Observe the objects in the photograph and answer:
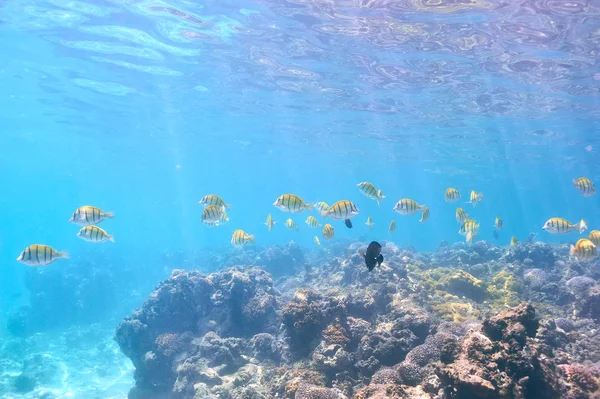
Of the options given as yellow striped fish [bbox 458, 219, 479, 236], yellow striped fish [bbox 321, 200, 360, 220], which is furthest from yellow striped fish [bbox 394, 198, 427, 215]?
yellow striped fish [bbox 458, 219, 479, 236]

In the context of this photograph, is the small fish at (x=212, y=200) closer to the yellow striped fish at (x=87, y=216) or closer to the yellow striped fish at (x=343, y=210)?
the yellow striped fish at (x=87, y=216)

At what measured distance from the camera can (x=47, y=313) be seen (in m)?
22.4

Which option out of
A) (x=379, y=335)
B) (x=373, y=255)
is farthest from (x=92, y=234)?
(x=373, y=255)

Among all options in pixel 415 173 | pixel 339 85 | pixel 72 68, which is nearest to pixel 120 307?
pixel 72 68

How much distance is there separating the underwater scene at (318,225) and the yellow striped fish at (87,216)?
31 millimetres

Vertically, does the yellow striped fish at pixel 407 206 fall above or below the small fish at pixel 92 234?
below

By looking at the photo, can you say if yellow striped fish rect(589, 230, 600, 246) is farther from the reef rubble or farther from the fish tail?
the reef rubble

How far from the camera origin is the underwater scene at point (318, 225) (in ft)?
21.6

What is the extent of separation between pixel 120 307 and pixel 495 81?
90.8 feet

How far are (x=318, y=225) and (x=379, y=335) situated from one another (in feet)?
16.8

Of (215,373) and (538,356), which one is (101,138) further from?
(538,356)

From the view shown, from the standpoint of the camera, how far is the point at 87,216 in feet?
25.2

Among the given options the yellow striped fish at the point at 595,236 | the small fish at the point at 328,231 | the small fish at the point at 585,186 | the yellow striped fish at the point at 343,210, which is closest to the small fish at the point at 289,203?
the yellow striped fish at the point at 343,210

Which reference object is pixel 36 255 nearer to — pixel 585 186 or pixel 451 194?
pixel 451 194
